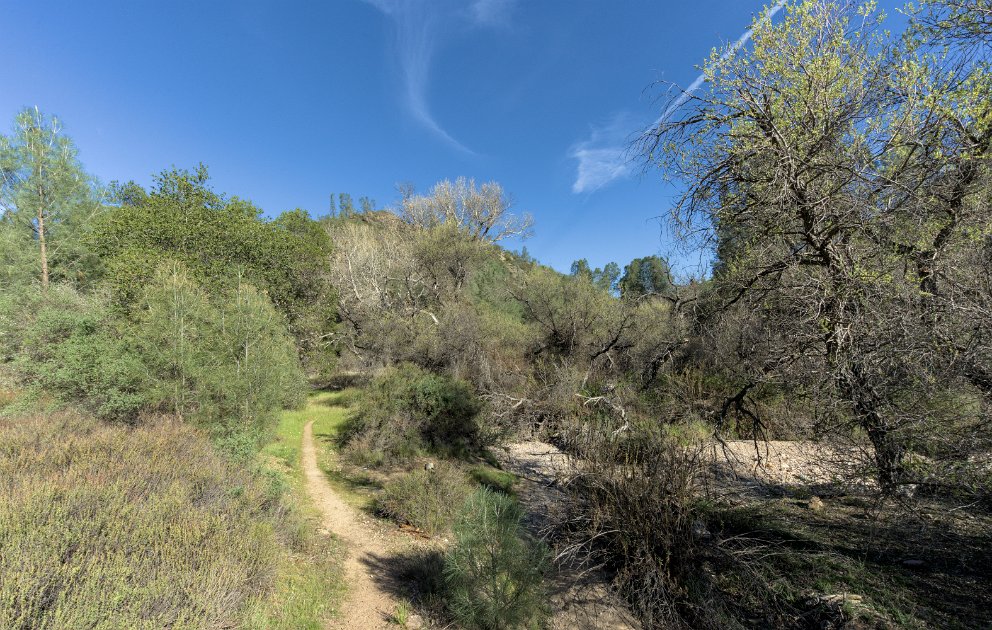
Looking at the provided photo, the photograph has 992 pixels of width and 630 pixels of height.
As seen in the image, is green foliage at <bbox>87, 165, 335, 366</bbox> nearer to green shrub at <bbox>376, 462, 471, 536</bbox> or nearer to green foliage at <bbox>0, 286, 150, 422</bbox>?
green foliage at <bbox>0, 286, 150, 422</bbox>

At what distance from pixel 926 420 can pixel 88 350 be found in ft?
44.0

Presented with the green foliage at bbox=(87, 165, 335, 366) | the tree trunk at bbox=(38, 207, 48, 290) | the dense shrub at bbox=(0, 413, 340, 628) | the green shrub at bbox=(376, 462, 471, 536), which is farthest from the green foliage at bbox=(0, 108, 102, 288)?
the green shrub at bbox=(376, 462, 471, 536)

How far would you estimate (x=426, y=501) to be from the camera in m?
7.16

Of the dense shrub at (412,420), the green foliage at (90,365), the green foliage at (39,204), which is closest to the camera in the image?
the green foliage at (90,365)

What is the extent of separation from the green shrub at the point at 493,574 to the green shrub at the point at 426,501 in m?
2.61

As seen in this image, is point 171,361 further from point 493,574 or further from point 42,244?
point 42,244

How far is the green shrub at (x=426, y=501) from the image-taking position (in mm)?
6988

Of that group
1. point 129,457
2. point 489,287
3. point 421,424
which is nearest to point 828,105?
point 129,457

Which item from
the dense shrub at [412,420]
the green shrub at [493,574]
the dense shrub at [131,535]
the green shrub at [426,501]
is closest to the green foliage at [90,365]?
the dense shrub at [131,535]

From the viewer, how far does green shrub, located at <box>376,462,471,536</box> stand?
22.9ft

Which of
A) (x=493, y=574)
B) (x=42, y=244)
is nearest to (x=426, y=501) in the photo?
(x=493, y=574)

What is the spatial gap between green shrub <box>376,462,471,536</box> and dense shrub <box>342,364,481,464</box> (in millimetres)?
2740

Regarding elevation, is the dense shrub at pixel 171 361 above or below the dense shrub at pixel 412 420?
above

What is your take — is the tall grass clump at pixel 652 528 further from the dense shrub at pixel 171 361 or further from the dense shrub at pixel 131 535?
the dense shrub at pixel 171 361
